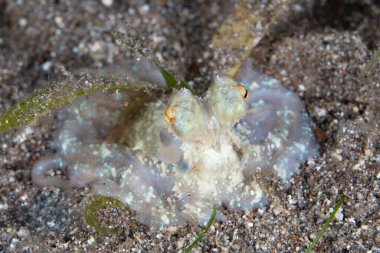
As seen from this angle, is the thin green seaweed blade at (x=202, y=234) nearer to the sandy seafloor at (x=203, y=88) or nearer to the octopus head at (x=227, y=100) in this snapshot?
the sandy seafloor at (x=203, y=88)

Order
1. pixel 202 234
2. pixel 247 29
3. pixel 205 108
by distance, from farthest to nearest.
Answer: pixel 247 29, pixel 202 234, pixel 205 108

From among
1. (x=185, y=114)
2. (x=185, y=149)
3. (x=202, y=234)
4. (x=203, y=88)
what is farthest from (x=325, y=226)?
(x=203, y=88)

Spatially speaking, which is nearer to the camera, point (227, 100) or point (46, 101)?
point (227, 100)

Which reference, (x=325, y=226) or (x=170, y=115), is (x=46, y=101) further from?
(x=325, y=226)

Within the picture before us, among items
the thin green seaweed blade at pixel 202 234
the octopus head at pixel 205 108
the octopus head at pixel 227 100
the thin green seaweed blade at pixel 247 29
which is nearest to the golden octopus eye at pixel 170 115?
the octopus head at pixel 205 108

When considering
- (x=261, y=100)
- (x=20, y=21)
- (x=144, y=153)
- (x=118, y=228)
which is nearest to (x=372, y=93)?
(x=261, y=100)

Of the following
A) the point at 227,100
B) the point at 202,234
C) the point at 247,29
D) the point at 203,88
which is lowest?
the point at 202,234

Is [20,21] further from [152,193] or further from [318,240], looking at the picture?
[318,240]
